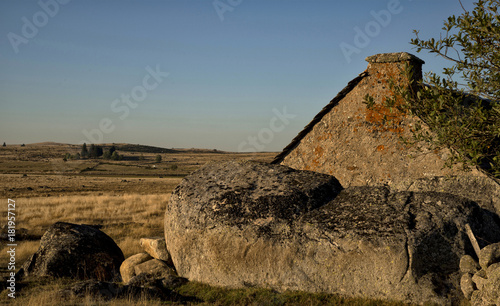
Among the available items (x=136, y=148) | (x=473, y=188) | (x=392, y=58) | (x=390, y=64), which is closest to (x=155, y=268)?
(x=473, y=188)

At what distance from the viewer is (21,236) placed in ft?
54.5

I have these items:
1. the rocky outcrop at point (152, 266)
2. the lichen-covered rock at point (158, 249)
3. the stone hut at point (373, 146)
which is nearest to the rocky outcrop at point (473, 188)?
the stone hut at point (373, 146)

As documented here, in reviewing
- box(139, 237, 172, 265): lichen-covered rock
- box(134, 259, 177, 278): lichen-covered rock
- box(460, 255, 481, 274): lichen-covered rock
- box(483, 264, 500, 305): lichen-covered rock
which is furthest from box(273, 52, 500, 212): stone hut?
box(134, 259, 177, 278): lichen-covered rock

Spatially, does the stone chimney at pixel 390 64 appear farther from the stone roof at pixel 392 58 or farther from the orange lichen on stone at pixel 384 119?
the orange lichen on stone at pixel 384 119

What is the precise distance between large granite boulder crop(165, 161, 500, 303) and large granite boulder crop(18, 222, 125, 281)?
7.94 feet

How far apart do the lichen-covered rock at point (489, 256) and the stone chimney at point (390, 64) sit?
5.15m

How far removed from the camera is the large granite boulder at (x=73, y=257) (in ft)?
35.1

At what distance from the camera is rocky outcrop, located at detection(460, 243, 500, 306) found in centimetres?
661

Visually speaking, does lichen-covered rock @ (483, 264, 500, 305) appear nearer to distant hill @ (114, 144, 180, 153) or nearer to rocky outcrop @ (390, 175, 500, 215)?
rocky outcrop @ (390, 175, 500, 215)

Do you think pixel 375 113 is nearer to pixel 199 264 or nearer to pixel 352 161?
pixel 352 161

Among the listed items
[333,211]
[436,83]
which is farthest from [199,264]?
[436,83]

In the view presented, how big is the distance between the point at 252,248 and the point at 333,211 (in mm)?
1924

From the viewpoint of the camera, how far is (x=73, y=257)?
1089 centimetres

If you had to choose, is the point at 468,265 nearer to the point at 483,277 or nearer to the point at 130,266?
the point at 483,277
